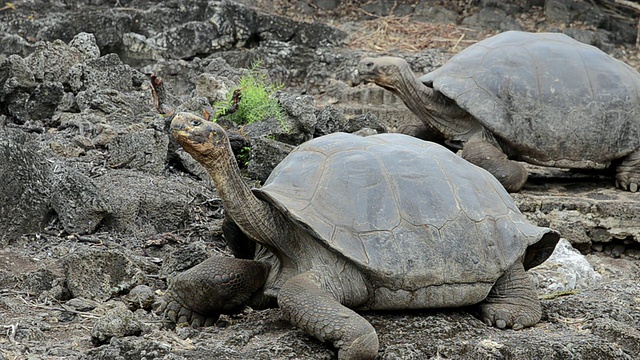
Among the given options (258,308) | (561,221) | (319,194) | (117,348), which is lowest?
(561,221)

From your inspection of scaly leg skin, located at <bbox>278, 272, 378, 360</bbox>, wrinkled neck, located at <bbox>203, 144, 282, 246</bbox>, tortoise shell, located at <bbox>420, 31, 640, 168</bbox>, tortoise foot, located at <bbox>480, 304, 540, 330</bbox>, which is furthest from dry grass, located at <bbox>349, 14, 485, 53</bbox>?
scaly leg skin, located at <bbox>278, 272, 378, 360</bbox>

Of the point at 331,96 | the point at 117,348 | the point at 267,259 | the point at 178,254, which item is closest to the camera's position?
the point at 117,348

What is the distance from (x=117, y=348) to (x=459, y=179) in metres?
1.67

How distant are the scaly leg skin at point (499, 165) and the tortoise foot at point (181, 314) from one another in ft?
9.88

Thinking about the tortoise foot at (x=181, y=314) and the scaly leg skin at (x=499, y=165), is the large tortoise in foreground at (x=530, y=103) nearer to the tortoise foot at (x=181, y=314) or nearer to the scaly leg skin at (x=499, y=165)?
the scaly leg skin at (x=499, y=165)

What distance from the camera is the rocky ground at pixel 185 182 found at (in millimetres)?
3428

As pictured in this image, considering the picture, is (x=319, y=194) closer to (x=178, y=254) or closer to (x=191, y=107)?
(x=178, y=254)

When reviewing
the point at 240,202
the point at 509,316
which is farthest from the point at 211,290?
the point at 509,316

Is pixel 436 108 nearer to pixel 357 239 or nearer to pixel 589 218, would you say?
pixel 589 218

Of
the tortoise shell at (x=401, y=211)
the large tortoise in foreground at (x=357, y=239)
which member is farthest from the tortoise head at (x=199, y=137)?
the tortoise shell at (x=401, y=211)

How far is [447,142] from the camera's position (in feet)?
22.6

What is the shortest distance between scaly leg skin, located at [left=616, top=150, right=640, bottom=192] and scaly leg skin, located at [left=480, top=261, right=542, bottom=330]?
10.0 ft

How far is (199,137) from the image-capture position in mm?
3348

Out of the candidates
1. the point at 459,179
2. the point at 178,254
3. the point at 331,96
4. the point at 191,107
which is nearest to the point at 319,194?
the point at 459,179
